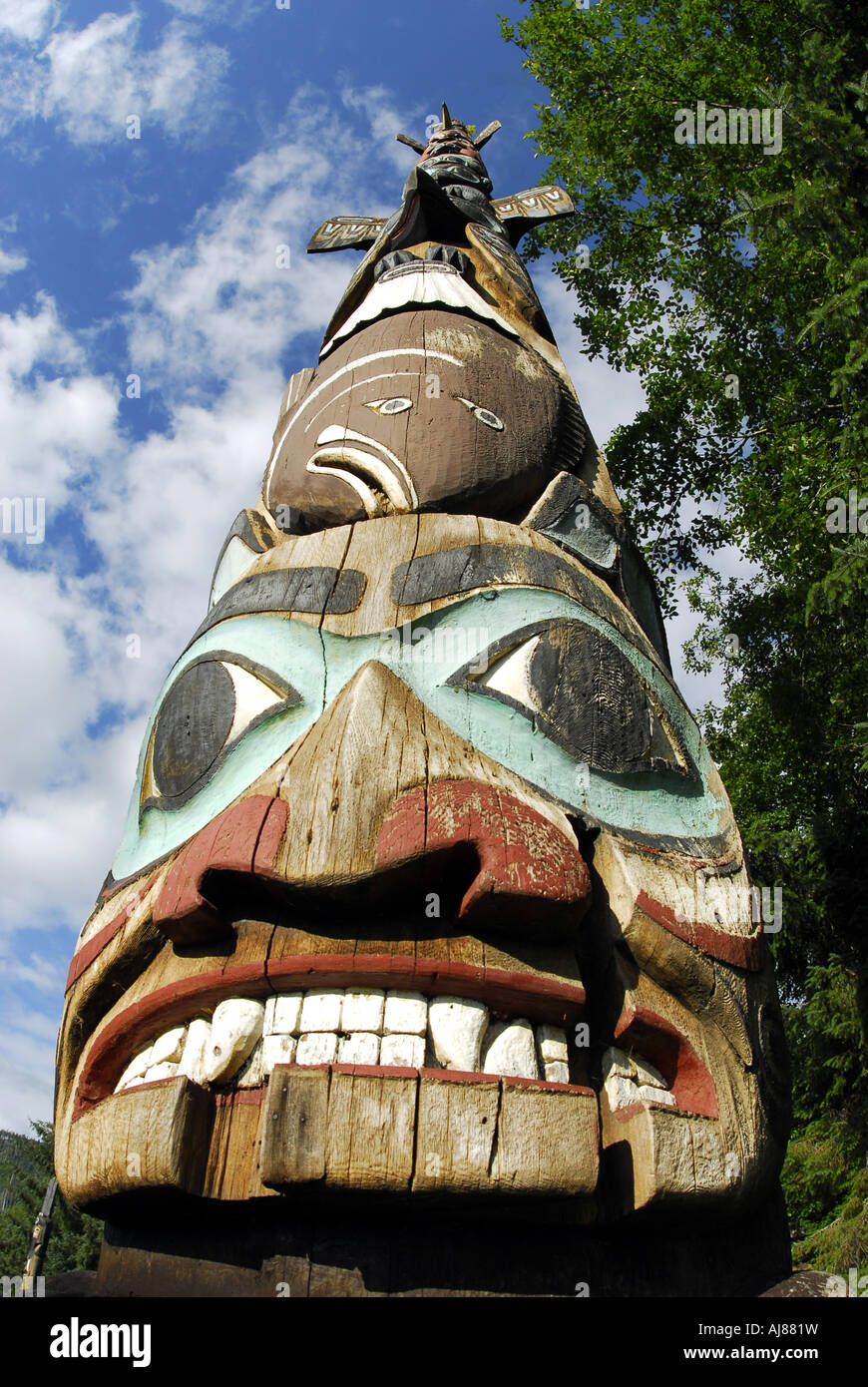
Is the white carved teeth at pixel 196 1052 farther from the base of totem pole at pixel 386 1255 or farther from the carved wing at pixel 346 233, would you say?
the carved wing at pixel 346 233

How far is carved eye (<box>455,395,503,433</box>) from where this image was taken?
3965 millimetres

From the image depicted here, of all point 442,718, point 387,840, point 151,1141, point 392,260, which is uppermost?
point 392,260

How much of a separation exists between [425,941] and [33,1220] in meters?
15.9

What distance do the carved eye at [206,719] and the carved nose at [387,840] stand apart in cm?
43

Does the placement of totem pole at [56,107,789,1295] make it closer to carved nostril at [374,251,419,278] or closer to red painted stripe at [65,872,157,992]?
red painted stripe at [65,872,157,992]

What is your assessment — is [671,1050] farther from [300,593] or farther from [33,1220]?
[33,1220]

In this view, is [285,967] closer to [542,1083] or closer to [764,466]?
[542,1083]

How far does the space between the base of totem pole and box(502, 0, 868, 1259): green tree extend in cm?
448

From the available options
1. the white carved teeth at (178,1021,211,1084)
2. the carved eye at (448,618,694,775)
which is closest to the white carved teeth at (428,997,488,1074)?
the white carved teeth at (178,1021,211,1084)

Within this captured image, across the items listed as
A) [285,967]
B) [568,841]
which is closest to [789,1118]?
[568,841]

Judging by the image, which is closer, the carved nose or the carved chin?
the carved chin

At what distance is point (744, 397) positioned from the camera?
7.30 metres

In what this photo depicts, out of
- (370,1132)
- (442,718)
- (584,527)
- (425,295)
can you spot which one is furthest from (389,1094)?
(425,295)

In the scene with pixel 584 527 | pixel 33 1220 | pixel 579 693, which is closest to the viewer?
pixel 579 693
